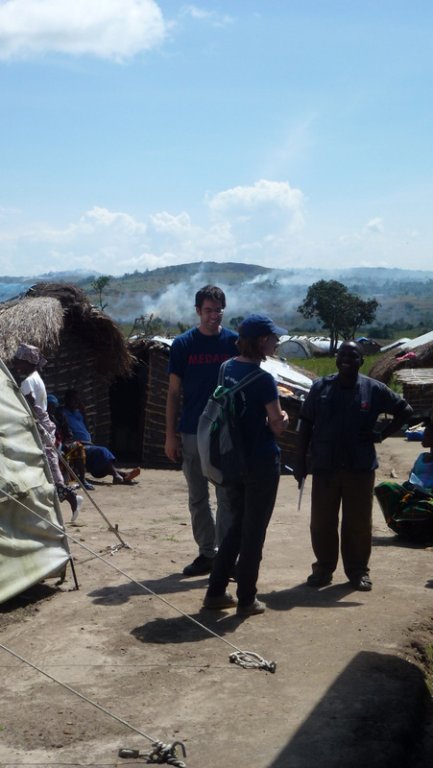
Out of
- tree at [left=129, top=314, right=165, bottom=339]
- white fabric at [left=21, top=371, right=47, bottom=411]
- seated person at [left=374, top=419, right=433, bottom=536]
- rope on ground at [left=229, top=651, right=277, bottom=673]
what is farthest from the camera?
tree at [left=129, top=314, right=165, bottom=339]

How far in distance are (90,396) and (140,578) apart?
690cm

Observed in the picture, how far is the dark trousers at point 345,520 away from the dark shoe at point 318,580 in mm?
28

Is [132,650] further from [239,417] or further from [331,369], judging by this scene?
[331,369]

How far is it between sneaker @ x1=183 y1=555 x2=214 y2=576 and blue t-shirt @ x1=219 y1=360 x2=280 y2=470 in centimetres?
139

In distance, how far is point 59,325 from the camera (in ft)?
39.2

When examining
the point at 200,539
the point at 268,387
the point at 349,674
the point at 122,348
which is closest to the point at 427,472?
the point at 200,539

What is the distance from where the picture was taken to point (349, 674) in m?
4.86

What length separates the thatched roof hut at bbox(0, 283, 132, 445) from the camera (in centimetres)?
1163

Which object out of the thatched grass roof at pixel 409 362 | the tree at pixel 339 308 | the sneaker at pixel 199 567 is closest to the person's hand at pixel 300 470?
the sneaker at pixel 199 567

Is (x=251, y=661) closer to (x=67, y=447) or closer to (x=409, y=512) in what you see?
(x=409, y=512)

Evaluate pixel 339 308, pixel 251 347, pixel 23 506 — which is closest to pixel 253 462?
pixel 251 347

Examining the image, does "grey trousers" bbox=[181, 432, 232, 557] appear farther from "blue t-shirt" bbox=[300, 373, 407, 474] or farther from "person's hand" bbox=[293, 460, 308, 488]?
"blue t-shirt" bbox=[300, 373, 407, 474]

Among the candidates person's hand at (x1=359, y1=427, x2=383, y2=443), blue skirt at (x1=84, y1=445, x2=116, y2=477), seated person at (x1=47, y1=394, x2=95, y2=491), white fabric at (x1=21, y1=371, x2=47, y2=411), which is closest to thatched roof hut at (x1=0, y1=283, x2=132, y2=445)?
seated person at (x1=47, y1=394, x2=95, y2=491)

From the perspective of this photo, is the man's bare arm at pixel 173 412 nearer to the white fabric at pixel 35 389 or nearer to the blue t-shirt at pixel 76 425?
the white fabric at pixel 35 389
